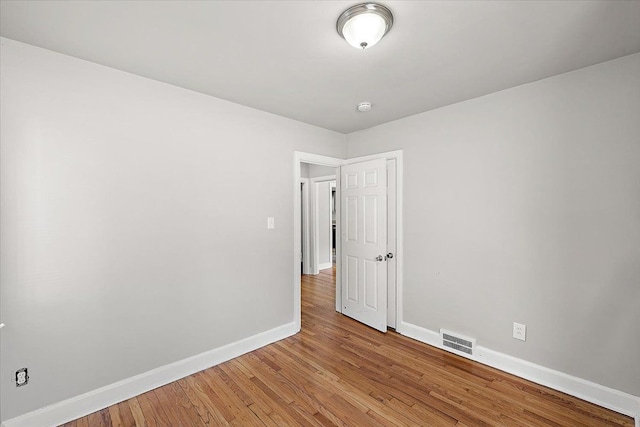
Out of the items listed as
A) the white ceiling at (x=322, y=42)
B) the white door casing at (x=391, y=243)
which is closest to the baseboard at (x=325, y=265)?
the white door casing at (x=391, y=243)

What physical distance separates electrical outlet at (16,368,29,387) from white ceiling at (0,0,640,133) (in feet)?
6.87

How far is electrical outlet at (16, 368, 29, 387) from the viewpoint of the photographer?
1734 millimetres

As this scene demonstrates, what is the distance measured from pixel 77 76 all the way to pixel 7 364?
76.3 inches

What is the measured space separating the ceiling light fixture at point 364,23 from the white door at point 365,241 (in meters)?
1.81

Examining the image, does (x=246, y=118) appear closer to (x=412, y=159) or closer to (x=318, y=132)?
(x=318, y=132)

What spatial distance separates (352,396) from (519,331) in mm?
1561

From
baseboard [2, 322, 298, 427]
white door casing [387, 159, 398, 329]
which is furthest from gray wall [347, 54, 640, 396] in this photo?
baseboard [2, 322, 298, 427]

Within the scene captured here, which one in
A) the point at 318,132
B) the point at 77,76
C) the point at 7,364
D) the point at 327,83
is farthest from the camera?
the point at 318,132

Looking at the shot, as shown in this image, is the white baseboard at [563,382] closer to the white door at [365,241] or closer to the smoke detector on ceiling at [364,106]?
the white door at [365,241]

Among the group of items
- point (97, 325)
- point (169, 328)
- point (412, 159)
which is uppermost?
point (412, 159)

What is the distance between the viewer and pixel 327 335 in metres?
3.16

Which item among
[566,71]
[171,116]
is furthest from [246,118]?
[566,71]

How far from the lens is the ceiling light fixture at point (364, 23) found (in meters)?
1.43

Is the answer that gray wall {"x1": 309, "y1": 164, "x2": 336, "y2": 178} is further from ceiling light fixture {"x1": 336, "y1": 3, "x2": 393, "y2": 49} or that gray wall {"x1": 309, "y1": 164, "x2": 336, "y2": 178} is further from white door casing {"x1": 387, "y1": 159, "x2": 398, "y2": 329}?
ceiling light fixture {"x1": 336, "y1": 3, "x2": 393, "y2": 49}
